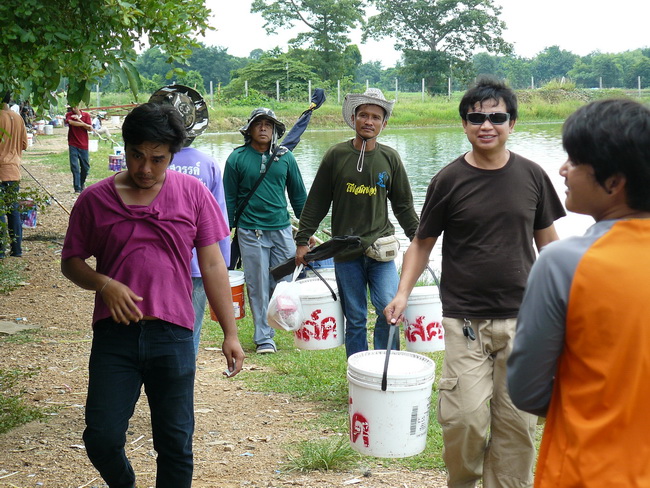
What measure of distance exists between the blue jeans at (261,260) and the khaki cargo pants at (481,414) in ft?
11.3

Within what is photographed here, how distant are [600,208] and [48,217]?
44.7ft

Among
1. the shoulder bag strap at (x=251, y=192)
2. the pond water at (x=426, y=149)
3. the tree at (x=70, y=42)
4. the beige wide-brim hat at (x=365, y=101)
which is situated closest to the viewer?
the tree at (x=70, y=42)

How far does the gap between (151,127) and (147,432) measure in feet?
8.07

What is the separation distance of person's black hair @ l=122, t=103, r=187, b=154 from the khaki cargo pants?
1.49 meters

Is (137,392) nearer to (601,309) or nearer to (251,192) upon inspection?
(601,309)

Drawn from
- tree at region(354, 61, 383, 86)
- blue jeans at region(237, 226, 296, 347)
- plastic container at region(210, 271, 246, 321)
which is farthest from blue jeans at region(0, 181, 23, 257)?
tree at region(354, 61, 383, 86)

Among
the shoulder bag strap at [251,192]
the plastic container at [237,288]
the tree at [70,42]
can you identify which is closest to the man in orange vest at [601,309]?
the tree at [70,42]

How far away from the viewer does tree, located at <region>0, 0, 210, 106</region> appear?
4527mm

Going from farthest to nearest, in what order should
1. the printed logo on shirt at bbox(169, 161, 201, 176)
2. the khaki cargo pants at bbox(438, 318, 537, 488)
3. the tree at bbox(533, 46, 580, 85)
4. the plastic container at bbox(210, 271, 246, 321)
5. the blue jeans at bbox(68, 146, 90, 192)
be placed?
the tree at bbox(533, 46, 580, 85)
the blue jeans at bbox(68, 146, 90, 192)
the plastic container at bbox(210, 271, 246, 321)
the printed logo on shirt at bbox(169, 161, 201, 176)
the khaki cargo pants at bbox(438, 318, 537, 488)

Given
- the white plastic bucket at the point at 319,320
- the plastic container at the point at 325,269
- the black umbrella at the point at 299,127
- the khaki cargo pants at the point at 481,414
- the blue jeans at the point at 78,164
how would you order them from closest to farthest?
the khaki cargo pants at the point at 481,414
the white plastic bucket at the point at 319,320
the plastic container at the point at 325,269
the black umbrella at the point at 299,127
the blue jeans at the point at 78,164

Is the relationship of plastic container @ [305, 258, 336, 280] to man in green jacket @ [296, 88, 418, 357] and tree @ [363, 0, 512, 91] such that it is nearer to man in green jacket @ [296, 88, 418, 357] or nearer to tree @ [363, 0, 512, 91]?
man in green jacket @ [296, 88, 418, 357]

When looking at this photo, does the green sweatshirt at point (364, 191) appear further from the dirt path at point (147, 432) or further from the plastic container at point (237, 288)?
the plastic container at point (237, 288)

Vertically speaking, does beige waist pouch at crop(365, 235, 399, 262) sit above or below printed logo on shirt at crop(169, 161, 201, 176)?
below

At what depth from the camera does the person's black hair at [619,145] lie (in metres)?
2.05
